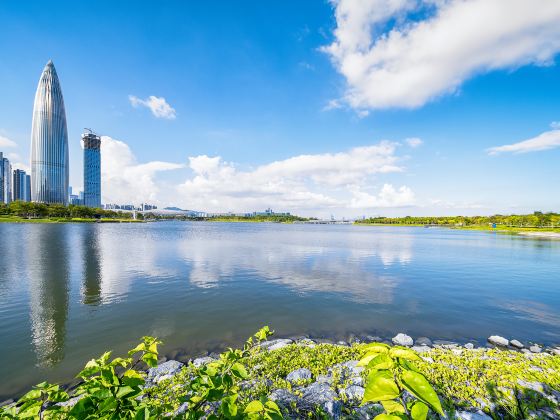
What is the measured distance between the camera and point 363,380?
276 inches

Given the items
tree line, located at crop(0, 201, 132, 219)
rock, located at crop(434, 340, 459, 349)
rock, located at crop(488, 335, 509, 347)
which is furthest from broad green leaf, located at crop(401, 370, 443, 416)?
tree line, located at crop(0, 201, 132, 219)

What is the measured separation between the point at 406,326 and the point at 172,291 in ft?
52.2

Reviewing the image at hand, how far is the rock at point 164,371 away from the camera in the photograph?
815 centimetres

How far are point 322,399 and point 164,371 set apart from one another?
18.3 feet

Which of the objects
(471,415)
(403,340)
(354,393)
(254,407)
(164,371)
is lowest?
(403,340)

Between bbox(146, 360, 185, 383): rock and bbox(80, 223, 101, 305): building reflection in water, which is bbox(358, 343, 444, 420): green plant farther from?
bbox(80, 223, 101, 305): building reflection in water

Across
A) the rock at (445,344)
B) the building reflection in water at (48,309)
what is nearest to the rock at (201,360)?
the building reflection in water at (48,309)

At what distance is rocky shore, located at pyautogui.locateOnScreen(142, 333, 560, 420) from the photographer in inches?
233

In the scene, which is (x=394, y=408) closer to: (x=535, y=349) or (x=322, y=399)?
(x=322, y=399)

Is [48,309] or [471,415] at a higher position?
[471,415]

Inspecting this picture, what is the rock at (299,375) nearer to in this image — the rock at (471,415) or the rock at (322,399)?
the rock at (322,399)

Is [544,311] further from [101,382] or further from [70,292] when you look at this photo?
[70,292]

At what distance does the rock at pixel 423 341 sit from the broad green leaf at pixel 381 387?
Result: 485 inches

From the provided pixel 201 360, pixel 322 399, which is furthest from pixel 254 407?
pixel 201 360
